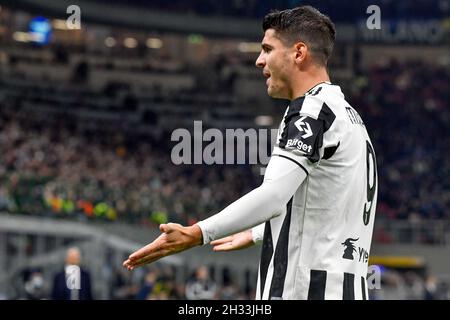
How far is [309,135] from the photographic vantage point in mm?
3697

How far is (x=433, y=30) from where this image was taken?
140 feet

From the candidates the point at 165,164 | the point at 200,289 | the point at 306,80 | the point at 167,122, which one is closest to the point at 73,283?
the point at 200,289

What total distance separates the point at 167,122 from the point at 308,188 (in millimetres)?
36075

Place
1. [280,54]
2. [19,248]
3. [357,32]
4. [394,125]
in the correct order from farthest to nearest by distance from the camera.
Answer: [357,32], [394,125], [19,248], [280,54]

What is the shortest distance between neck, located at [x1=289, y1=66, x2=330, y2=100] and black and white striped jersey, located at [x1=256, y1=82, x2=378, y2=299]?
0.07 m

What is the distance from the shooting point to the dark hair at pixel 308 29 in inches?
154

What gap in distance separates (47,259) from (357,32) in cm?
2063

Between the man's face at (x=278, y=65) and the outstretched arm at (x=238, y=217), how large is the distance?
1.14 ft

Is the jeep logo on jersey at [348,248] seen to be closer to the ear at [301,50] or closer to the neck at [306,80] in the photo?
the neck at [306,80]

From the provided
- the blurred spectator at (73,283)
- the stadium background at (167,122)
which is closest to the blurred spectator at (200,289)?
the blurred spectator at (73,283)

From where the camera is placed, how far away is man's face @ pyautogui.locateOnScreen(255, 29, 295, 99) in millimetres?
3914

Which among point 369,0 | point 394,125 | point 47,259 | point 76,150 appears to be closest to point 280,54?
point 47,259

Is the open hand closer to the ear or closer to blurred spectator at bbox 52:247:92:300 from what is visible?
the ear

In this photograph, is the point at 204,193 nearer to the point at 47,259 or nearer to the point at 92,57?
the point at 47,259
